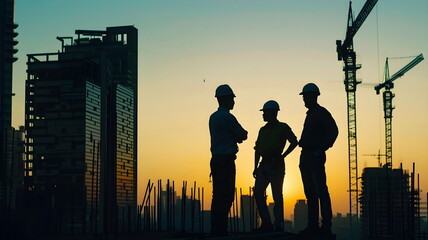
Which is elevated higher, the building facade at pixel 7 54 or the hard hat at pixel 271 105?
the building facade at pixel 7 54

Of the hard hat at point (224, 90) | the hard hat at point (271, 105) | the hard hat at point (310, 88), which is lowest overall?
the hard hat at point (224, 90)

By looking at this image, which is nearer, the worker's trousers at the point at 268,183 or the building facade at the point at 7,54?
the worker's trousers at the point at 268,183

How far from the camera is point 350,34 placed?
137250 mm

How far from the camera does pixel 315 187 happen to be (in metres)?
12.1

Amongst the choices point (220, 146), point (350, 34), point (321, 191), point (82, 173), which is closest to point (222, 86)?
point (220, 146)

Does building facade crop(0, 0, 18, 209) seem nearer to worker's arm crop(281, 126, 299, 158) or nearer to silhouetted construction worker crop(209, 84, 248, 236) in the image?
worker's arm crop(281, 126, 299, 158)

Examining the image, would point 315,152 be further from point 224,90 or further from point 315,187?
point 224,90

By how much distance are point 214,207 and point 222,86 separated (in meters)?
1.76

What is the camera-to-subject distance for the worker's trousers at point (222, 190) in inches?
414

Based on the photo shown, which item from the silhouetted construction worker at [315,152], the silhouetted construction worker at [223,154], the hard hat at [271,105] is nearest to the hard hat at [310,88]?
the silhouetted construction worker at [315,152]

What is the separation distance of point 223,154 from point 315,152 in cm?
217

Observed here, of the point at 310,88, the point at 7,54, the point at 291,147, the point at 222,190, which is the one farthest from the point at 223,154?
the point at 7,54

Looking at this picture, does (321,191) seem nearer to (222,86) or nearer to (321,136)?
(321,136)

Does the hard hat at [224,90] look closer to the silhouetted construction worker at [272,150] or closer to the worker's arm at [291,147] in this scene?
the silhouetted construction worker at [272,150]
